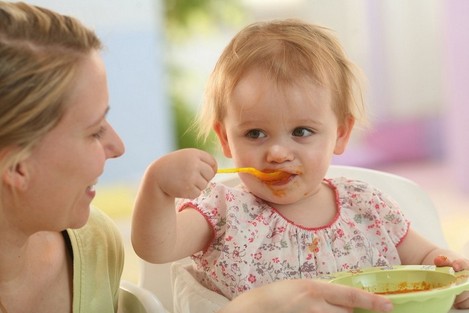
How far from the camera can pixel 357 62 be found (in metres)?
3.97

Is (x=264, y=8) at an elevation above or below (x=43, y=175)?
below

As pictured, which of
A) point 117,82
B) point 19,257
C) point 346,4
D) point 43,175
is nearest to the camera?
point 43,175

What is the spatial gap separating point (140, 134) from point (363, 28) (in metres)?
1.56

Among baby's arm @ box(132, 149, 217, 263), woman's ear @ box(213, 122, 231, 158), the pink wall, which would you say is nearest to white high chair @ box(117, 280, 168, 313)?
baby's arm @ box(132, 149, 217, 263)

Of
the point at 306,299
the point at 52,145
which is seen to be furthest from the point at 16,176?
the point at 306,299

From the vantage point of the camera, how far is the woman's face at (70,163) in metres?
0.99

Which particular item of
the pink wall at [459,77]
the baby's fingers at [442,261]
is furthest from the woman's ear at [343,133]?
the pink wall at [459,77]

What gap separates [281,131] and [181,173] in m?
0.21

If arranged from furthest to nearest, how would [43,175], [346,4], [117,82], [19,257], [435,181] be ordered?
[346,4], [435,181], [117,82], [19,257], [43,175]

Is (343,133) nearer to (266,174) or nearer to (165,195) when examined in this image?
(266,174)

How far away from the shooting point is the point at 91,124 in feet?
3.31

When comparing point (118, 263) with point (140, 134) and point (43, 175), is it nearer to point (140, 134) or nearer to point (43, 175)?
point (43, 175)

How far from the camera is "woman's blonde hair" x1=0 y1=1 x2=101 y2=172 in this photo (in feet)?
3.09

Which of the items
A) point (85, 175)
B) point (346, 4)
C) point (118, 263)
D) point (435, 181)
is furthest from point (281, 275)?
point (346, 4)
